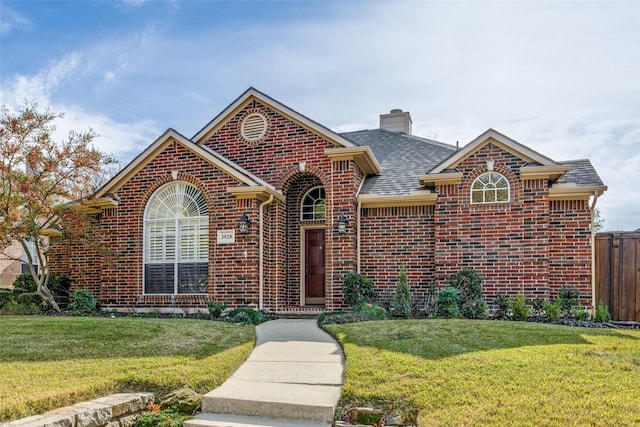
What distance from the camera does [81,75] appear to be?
12078 millimetres

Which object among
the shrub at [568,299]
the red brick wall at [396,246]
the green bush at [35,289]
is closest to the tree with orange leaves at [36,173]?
the green bush at [35,289]

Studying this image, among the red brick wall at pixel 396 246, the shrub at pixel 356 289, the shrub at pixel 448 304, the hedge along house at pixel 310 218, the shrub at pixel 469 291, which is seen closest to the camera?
the shrub at pixel 448 304

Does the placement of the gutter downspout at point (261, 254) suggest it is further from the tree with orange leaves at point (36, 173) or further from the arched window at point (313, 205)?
the tree with orange leaves at point (36, 173)

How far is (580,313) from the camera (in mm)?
11195

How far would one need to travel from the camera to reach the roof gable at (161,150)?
1319 cm

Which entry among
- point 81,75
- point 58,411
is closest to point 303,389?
point 58,411

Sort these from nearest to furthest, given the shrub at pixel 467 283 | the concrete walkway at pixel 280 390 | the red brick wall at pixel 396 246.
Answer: the concrete walkway at pixel 280 390
the shrub at pixel 467 283
the red brick wall at pixel 396 246

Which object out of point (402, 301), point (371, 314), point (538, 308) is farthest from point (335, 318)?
point (538, 308)

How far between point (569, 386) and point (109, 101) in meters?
11.8

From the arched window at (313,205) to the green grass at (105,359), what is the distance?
5.22m

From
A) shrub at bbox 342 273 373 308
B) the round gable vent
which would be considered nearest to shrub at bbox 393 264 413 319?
shrub at bbox 342 273 373 308

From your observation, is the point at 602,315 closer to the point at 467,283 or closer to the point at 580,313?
the point at 580,313

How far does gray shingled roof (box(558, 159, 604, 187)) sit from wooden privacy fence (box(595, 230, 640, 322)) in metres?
1.23

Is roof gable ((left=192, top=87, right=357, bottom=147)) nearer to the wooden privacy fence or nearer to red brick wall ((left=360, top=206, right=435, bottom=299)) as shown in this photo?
red brick wall ((left=360, top=206, right=435, bottom=299))
